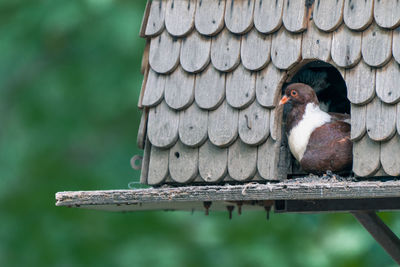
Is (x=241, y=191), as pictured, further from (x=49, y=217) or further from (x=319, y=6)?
(x=49, y=217)

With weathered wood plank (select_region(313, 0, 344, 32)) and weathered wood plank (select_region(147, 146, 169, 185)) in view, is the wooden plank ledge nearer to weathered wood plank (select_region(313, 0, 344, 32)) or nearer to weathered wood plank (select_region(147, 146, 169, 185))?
weathered wood plank (select_region(147, 146, 169, 185))

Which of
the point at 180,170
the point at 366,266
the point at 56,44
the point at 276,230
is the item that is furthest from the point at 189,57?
the point at 56,44

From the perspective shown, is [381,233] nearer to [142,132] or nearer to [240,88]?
[240,88]

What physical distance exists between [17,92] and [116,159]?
1.14 metres

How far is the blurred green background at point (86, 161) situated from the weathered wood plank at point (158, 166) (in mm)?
3385

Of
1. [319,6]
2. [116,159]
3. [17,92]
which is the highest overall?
[319,6]

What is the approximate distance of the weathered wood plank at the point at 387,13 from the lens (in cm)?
392

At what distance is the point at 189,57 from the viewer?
4355 millimetres

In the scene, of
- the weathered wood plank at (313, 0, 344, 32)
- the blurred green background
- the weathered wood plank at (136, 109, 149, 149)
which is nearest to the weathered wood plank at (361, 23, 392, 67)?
the weathered wood plank at (313, 0, 344, 32)

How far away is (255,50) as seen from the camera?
4.23 metres

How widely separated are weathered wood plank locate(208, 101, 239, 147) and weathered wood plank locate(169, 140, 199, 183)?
117mm

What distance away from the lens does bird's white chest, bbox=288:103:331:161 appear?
4102 mm

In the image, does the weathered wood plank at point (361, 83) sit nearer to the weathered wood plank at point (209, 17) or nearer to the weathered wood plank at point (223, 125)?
the weathered wood plank at point (223, 125)

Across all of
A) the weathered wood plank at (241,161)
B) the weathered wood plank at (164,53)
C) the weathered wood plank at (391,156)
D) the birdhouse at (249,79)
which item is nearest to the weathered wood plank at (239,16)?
the birdhouse at (249,79)
